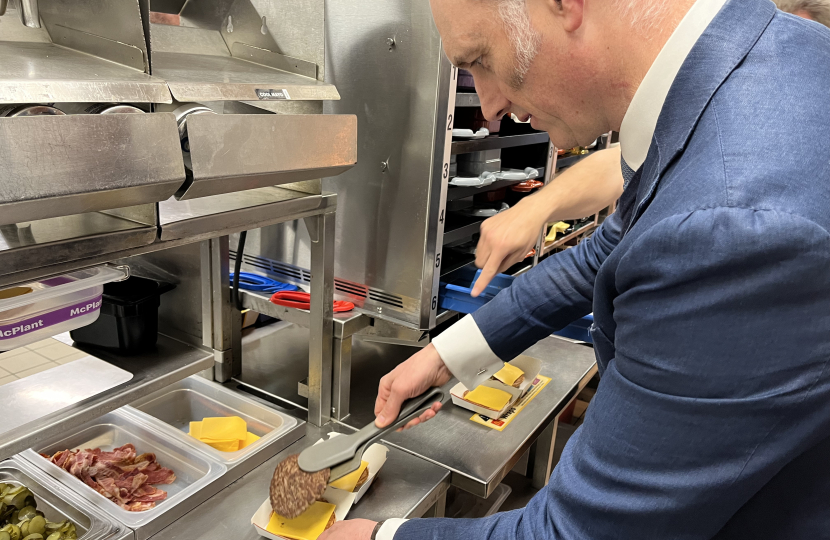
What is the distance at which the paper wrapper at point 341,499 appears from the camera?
1.11 metres

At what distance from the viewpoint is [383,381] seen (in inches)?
49.4

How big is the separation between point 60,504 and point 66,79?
84 centimetres

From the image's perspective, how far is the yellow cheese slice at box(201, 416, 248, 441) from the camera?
1.37 m

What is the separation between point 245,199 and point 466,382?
2.05ft

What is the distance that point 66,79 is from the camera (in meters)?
0.77

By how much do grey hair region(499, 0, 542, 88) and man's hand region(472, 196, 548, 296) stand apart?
1.99 feet

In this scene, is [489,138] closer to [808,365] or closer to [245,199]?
[245,199]

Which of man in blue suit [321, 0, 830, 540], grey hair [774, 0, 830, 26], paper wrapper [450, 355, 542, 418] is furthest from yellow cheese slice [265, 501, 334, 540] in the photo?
grey hair [774, 0, 830, 26]

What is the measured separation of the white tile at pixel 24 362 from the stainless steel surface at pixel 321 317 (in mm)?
610

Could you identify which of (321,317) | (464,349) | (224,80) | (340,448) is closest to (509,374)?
(464,349)

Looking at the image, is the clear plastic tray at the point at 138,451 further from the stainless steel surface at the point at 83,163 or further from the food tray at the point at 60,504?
the stainless steel surface at the point at 83,163


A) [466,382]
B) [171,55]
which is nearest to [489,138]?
[466,382]

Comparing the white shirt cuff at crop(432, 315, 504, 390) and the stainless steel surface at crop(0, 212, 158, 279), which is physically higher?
the stainless steel surface at crop(0, 212, 158, 279)

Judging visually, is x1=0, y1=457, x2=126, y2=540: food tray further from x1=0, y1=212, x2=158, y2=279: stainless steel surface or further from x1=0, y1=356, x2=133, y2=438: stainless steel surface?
x1=0, y1=212, x2=158, y2=279: stainless steel surface
